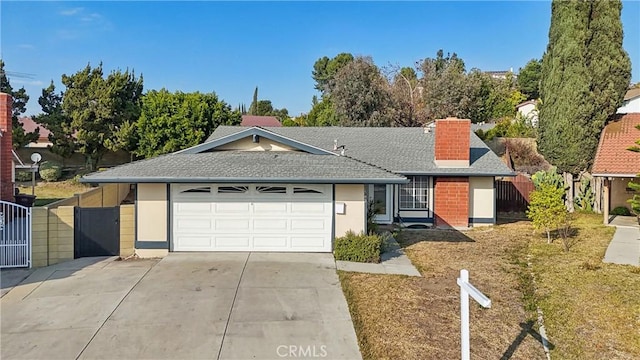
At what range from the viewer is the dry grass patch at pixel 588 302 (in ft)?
23.1

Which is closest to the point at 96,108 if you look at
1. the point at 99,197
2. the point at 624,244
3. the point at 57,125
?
the point at 57,125

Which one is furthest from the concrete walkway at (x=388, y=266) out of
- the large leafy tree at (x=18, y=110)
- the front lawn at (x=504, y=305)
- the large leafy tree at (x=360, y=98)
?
the large leafy tree at (x=18, y=110)

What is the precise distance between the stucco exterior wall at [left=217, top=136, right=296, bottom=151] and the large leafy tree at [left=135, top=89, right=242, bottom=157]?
57.5ft

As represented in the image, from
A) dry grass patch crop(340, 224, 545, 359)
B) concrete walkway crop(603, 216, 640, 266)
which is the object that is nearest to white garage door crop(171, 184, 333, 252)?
dry grass patch crop(340, 224, 545, 359)

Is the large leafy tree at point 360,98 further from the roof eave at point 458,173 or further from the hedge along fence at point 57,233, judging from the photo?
the hedge along fence at point 57,233

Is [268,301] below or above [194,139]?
below

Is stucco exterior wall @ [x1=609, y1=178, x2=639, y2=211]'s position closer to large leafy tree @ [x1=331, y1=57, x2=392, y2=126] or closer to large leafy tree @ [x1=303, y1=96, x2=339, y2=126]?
large leafy tree @ [x1=331, y1=57, x2=392, y2=126]

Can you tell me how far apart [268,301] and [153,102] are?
2551 centimetres

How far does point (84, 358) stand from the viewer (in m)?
6.27

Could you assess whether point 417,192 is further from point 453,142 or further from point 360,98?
point 360,98

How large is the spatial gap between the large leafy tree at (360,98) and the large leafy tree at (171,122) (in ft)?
32.2

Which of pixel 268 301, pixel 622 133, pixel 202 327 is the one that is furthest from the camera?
pixel 622 133

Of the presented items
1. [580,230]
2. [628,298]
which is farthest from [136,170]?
[580,230]

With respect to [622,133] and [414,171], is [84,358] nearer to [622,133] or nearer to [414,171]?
[414,171]
